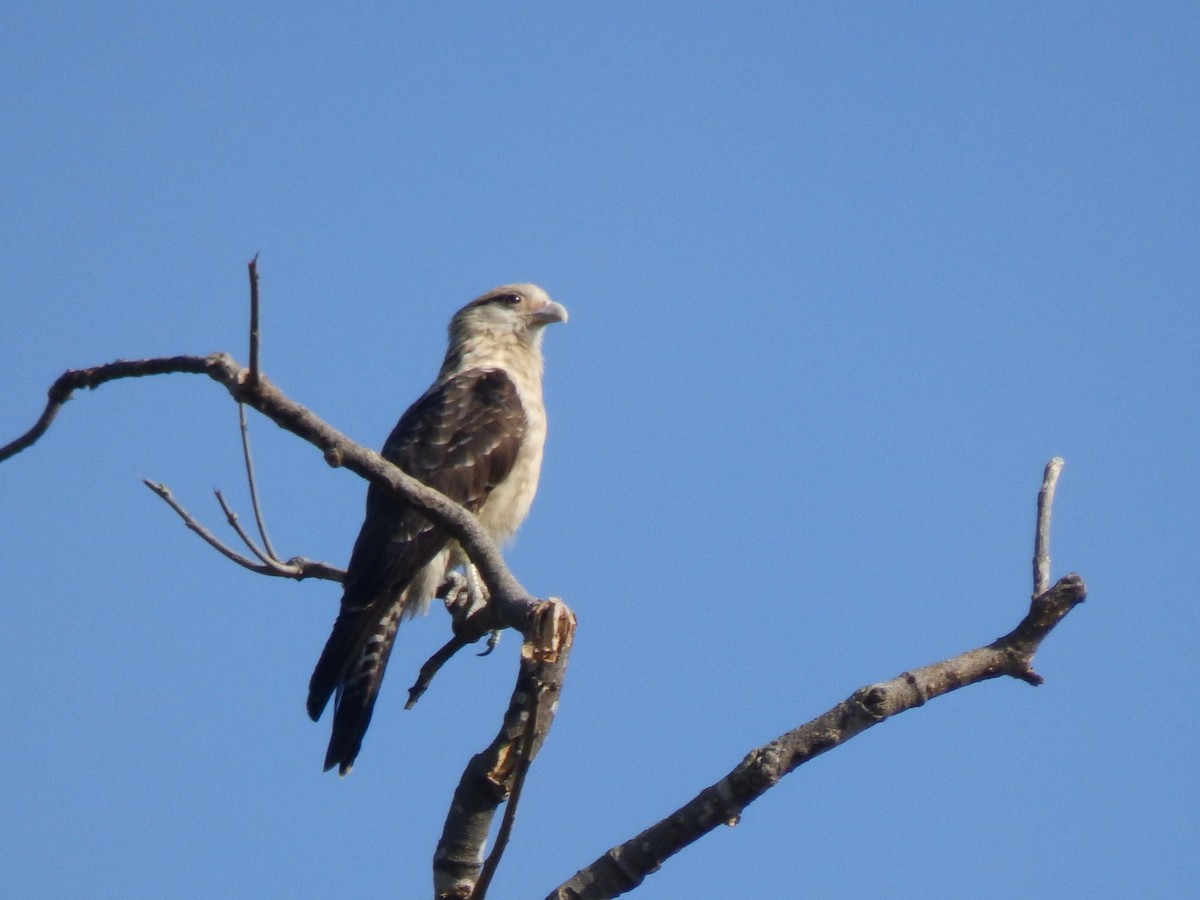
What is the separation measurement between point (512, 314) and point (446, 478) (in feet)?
5.70

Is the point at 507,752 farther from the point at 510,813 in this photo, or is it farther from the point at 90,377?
the point at 90,377

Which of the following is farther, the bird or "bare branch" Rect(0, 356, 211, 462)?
the bird

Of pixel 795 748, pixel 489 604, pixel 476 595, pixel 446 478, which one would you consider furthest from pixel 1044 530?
pixel 446 478

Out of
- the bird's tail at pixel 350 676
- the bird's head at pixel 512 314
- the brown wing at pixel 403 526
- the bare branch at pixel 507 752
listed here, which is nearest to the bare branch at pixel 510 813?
the bare branch at pixel 507 752

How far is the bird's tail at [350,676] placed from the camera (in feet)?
16.9

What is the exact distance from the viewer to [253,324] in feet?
8.96

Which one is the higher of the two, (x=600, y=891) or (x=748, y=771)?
(x=748, y=771)

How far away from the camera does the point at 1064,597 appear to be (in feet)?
9.37

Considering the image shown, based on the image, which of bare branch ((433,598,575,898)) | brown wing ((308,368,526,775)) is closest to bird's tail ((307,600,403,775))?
brown wing ((308,368,526,775))

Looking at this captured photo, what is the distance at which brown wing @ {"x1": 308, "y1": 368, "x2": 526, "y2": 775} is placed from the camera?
5254 mm

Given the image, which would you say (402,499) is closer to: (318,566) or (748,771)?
(748,771)

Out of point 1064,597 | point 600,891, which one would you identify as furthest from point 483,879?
point 1064,597

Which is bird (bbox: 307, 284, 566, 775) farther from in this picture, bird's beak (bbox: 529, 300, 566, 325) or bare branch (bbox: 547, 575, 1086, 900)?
bare branch (bbox: 547, 575, 1086, 900)

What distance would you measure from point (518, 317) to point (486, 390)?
3.37ft
